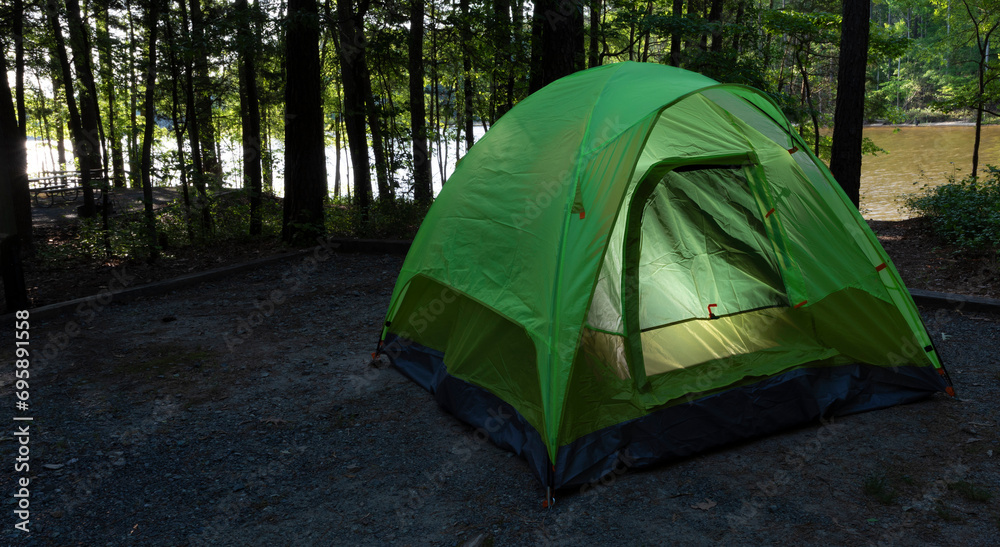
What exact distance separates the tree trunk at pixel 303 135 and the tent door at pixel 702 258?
17.9 feet

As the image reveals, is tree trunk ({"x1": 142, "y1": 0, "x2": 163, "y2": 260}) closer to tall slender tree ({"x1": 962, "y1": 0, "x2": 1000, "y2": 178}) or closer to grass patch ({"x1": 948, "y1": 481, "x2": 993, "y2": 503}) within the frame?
grass patch ({"x1": 948, "y1": 481, "x2": 993, "y2": 503})

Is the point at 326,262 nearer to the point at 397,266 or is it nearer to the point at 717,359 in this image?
the point at 397,266

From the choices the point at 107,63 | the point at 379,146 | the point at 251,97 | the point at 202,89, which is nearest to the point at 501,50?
the point at 379,146

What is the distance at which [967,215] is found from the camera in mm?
6879

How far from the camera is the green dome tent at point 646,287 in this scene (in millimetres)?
3135

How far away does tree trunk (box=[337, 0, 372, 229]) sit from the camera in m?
9.15

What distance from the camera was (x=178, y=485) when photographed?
3.08 m

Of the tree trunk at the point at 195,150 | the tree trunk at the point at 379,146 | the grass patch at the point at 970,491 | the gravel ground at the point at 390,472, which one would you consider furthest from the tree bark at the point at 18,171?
the grass patch at the point at 970,491

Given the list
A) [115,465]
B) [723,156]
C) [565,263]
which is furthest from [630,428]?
[115,465]

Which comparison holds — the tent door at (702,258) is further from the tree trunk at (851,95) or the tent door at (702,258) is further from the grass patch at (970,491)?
the tree trunk at (851,95)

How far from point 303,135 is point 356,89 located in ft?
6.19

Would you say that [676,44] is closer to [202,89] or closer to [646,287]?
[202,89]

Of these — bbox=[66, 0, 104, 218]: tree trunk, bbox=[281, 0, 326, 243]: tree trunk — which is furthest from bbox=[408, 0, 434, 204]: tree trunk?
bbox=[66, 0, 104, 218]: tree trunk

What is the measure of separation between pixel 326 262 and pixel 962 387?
6.72m
